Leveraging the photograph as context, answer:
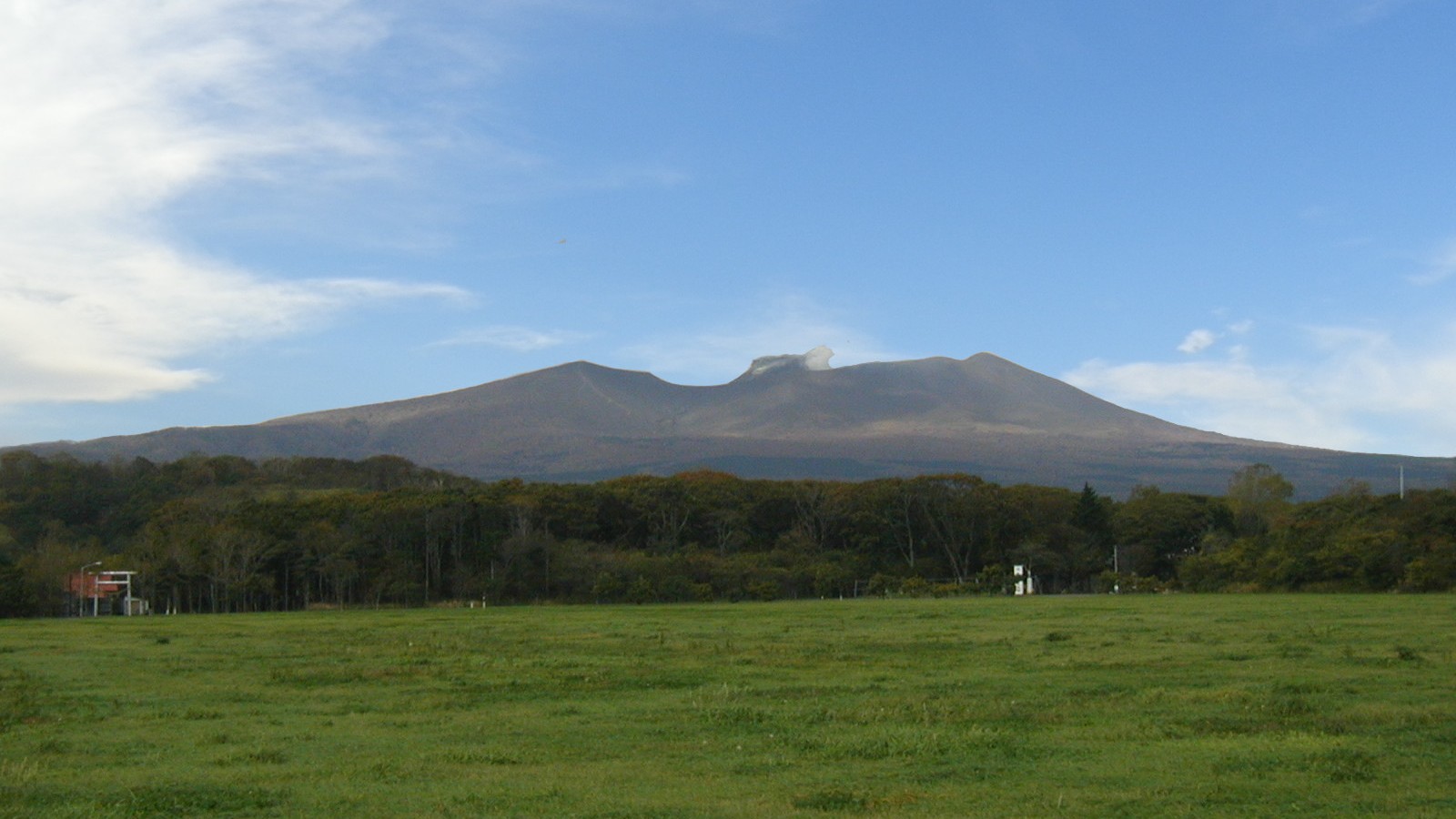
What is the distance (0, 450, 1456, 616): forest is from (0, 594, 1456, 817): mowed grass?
28.4 metres

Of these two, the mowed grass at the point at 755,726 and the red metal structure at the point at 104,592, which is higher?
the mowed grass at the point at 755,726

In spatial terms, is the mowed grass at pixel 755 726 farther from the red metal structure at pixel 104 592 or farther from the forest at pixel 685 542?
the red metal structure at pixel 104 592

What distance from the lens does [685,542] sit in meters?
71.8

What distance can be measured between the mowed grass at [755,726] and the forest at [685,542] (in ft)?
93.1

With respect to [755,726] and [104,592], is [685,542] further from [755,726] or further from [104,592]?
[755,726]

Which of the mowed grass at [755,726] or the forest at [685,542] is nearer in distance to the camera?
the mowed grass at [755,726]

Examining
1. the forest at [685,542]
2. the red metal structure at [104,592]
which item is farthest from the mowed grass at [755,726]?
the red metal structure at [104,592]

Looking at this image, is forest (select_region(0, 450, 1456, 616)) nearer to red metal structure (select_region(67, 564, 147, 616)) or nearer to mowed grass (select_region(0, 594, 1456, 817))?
red metal structure (select_region(67, 564, 147, 616))

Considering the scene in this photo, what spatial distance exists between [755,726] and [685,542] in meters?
58.8

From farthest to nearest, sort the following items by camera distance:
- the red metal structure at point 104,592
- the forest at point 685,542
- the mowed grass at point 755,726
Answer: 1. the red metal structure at point 104,592
2. the forest at point 685,542
3. the mowed grass at point 755,726

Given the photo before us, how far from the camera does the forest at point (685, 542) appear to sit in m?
52.2

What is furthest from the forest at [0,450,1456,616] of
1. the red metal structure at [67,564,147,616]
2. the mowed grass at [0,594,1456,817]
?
the mowed grass at [0,594,1456,817]

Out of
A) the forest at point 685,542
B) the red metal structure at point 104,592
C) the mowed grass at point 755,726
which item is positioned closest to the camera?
the mowed grass at point 755,726

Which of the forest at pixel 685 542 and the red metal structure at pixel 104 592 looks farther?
the red metal structure at pixel 104 592
